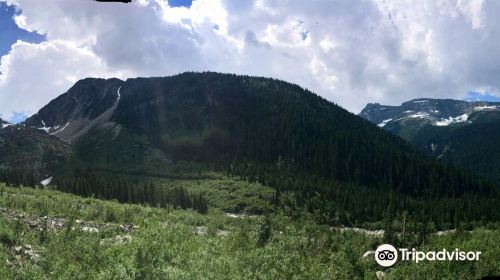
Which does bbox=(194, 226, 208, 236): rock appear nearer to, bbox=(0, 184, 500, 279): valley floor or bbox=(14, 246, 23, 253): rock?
bbox=(0, 184, 500, 279): valley floor

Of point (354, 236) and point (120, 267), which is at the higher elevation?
point (120, 267)

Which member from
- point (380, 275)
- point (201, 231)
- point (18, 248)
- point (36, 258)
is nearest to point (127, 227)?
point (201, 231)

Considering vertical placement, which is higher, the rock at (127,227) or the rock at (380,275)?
the rock at (127,227)

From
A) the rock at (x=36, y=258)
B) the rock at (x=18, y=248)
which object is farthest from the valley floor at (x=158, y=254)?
the rock at (x=18, y=248)

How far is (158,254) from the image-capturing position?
204 ft

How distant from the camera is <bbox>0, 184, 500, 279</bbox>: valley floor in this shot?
56125 mm

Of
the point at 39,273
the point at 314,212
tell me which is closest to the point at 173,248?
the point at 39,273

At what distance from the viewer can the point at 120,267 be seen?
51.2 m

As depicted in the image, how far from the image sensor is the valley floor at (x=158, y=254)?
56.1m

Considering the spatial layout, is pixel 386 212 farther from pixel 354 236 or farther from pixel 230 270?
pixel 230 270

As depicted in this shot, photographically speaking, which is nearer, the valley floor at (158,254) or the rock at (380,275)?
the valley floor at (158,254)

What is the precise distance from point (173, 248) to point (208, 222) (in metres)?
76.9

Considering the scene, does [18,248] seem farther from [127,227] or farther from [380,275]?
[380,275]

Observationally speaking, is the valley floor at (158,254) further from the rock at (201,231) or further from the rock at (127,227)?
the rock at (201,231)
